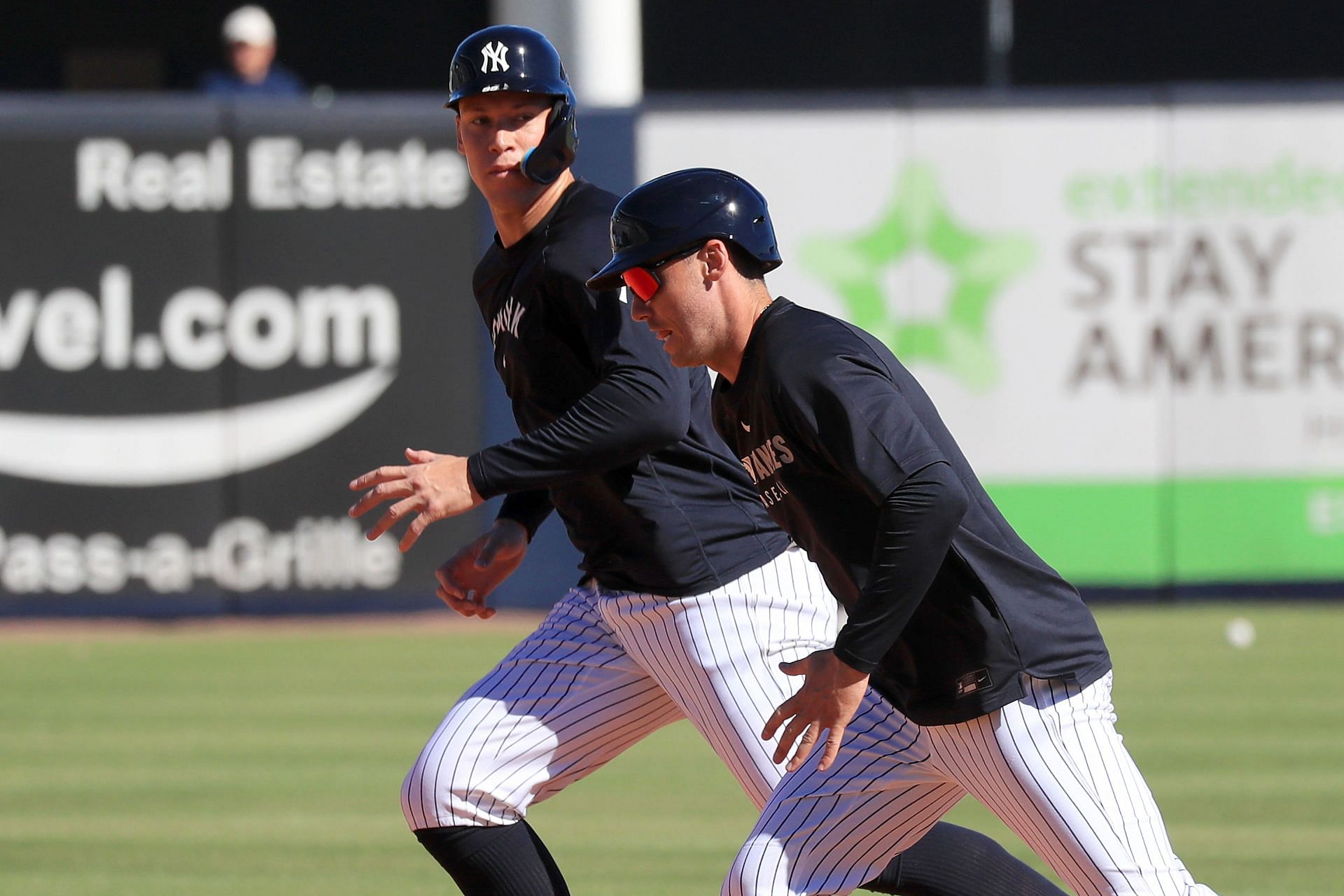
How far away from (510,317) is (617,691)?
34.5 inches

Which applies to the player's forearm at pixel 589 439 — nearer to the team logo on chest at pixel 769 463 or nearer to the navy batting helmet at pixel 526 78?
the team logo on chest at pixel 769 463

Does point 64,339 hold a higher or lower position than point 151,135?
lower

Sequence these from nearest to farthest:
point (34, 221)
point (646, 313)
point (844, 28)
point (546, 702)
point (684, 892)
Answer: point (646, 313) → point (546, 702) → point (684, 892) → point (34, 221) → point (844, 28)

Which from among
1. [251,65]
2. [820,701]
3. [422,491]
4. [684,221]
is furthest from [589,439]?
[251,65]

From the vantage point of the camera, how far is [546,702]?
452cm

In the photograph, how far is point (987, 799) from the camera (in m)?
3.83

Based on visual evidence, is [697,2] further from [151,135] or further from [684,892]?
[684,892]

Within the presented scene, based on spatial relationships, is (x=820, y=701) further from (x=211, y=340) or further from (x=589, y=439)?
(x=211, y=340)

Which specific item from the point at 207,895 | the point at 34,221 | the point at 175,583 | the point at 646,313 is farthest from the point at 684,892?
the point at 34,221

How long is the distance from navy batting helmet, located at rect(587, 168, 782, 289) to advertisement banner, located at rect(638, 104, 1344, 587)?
835cm

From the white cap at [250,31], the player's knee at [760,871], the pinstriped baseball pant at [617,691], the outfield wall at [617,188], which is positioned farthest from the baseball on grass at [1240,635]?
the player's knee at [760,871]

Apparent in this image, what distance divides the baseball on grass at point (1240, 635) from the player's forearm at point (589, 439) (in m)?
7.33

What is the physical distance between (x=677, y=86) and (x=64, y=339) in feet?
28.7

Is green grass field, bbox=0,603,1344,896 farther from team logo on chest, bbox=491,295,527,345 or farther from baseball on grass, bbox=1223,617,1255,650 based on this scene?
team logo on chest, bbox=491,295,527,345
